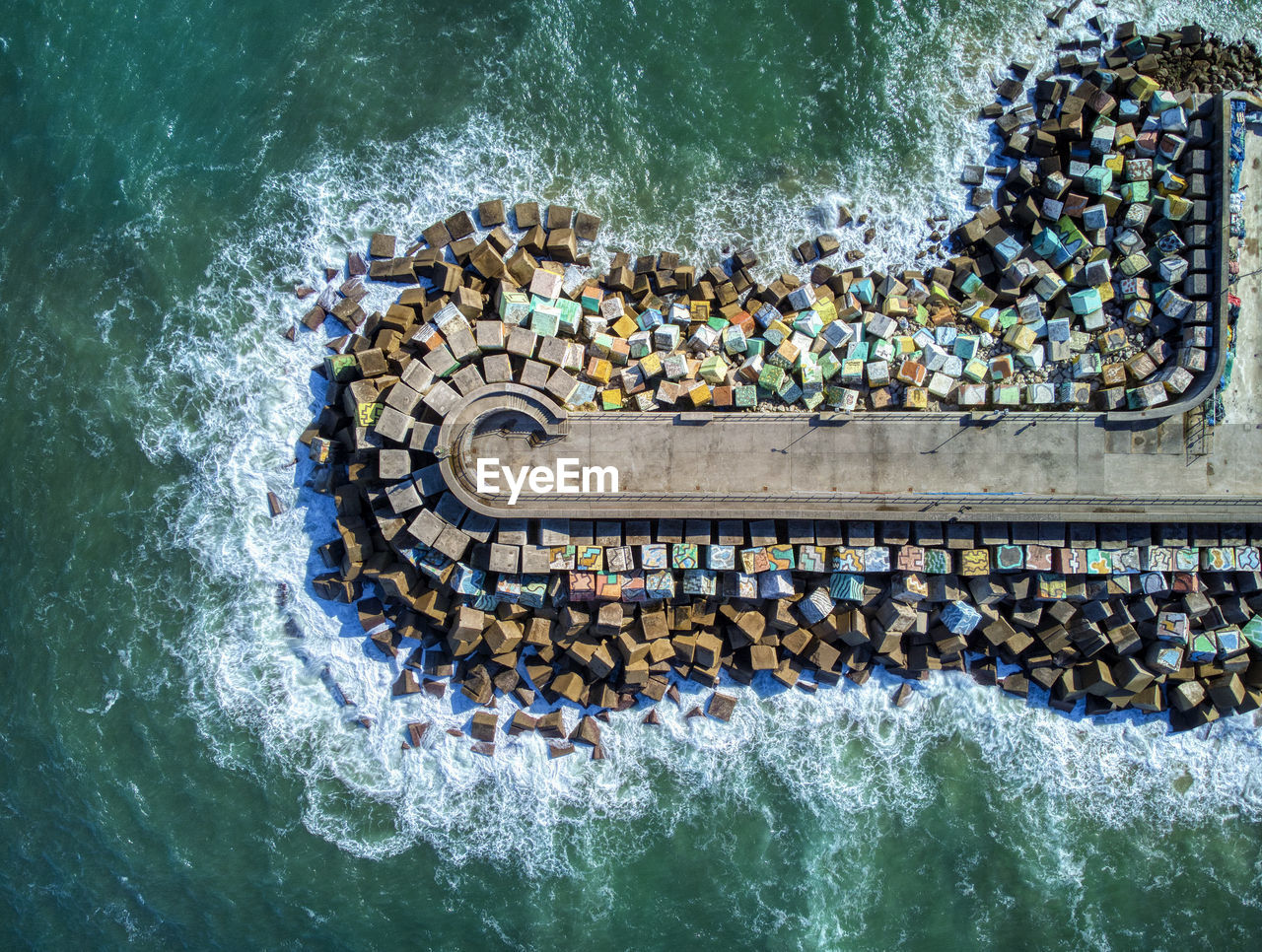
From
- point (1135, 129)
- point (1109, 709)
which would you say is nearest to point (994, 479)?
point (1109, 709)

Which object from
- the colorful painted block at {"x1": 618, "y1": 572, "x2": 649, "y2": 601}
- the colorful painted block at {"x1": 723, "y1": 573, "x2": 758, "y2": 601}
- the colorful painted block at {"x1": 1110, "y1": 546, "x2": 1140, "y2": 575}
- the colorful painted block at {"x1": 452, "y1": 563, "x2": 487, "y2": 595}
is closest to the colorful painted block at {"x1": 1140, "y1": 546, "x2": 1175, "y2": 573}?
the colorful painted block at {"x1": 1110, "y1": 546, "x2": 1140, "y2": 575}

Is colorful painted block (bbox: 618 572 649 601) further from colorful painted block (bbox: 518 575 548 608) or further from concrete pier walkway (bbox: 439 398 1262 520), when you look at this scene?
colorful painted block (bbox: 518 575 548 608)

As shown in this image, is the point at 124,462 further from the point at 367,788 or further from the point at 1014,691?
the point at 1014,691

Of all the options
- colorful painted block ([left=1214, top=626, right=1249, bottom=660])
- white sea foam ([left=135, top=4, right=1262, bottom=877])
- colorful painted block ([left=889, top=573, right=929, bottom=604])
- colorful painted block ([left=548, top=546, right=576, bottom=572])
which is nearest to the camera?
colorful painted block ([left=548, top=546, right=576, bottom=572])

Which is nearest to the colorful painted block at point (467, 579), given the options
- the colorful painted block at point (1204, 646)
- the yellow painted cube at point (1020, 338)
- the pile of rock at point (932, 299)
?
the pile of rock at point (932, 299)

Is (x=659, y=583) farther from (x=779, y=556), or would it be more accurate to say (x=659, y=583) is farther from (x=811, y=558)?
(x=811, y=558)

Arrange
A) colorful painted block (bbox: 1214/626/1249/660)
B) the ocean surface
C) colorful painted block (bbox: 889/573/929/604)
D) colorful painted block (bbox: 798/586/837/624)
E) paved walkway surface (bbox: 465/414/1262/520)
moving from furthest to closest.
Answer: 1. the ocean surface
2. colorful painted block (bbox: 1214/626/1249/660)
3. colorful painted block (bbox: 798/586/837/624)
4. colorful painted block (bbox: 889/573/929/604)
5. paved walkway surface (bbox: 465/414/1262/520)

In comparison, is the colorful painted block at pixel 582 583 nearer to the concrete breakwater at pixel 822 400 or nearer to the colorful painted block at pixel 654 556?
the concrete breakwater at pixel 822 400
